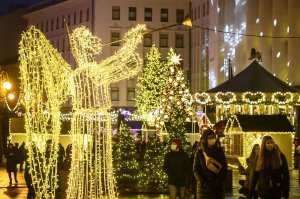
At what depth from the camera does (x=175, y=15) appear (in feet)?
295

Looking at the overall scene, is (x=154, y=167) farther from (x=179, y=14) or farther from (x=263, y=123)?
(x=179, y=14)

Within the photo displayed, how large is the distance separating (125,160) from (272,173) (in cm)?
1217

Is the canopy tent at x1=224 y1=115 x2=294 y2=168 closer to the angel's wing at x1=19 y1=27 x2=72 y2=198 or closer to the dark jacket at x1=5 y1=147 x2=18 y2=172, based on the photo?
the dark jacket at x1=5 y1=147 x2=18 y2=172

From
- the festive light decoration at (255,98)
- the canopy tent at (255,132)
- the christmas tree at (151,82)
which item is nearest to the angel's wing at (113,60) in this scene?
the canopy tent at (255,132)

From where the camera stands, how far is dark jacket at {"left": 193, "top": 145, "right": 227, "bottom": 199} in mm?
13078

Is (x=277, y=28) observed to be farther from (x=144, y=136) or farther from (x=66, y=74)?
(x=66, y=74)

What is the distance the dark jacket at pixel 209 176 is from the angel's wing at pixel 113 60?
4110 mm

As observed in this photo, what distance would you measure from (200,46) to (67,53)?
622 inches

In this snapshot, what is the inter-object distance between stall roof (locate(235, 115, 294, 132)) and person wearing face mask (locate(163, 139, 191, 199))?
15.3m

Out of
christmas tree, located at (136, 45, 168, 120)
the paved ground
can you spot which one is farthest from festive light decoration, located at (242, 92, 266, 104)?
christmas tree, located at (136, 45, 168, 120)

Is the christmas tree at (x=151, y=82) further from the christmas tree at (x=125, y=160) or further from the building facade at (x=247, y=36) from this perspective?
the christmas tree at (x=125, y=160)

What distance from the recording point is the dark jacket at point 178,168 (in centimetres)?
1709

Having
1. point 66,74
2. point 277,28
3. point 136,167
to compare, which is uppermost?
point 277,28

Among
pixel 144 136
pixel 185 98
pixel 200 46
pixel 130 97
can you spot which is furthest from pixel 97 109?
pixel 130 97
